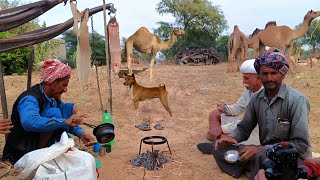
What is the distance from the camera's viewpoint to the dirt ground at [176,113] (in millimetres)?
4105

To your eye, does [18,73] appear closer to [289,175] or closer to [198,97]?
[198,97]

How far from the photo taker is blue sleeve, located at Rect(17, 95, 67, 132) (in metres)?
2.92

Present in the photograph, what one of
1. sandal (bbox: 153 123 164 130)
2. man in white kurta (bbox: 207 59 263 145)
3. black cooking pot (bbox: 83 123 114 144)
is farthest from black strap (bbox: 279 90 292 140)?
sandal (bbox: 153 123 164 130)

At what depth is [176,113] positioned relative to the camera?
675 centimetres

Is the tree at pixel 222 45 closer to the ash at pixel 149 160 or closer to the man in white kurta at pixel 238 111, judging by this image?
the man in white kurta at pixel 238 111

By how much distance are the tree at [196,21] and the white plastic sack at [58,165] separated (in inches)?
746

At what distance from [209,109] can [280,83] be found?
418 centimetres

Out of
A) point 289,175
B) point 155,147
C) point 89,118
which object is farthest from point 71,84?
point 289,175

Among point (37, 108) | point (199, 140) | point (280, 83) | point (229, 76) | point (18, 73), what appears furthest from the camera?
point (18, 73)

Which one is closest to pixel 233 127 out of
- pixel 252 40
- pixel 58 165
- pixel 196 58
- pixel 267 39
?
pixel 58 165

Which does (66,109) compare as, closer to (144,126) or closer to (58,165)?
(58,165)

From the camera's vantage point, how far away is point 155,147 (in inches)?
191

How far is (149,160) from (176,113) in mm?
2602

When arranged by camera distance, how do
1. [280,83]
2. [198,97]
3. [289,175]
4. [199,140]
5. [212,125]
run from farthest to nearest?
[198,97], [199,140], [212,125], [280,83], [289,175]
